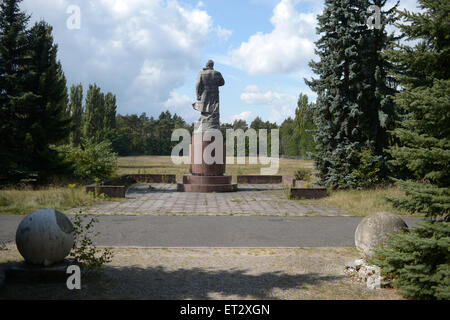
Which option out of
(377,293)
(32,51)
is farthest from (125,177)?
(377,293)

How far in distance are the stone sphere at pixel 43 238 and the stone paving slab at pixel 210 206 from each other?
5228mm

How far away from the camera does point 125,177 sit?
1900 cm

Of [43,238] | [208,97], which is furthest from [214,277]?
[208,97]

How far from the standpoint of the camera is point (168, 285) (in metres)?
4.82

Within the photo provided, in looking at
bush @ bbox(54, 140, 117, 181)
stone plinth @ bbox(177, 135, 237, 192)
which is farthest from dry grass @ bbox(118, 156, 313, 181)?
stone plinth @ bbox(177, 135, 237, 192)

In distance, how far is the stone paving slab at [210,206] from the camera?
1052 centimetres

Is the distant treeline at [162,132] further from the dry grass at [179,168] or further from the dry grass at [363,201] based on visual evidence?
the dry grass at [363,201]

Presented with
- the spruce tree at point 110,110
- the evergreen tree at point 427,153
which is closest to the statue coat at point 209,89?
the evergreen tree at point 427,153

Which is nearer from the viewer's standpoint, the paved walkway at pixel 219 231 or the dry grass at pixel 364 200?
the paved walkway at pixel 219 231

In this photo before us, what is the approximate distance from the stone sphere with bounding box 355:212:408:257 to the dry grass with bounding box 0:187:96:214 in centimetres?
836

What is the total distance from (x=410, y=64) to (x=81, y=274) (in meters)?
5.20

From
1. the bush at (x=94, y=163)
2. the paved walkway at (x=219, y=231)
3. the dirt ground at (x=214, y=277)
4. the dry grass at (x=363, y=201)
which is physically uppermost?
the bush at (x=94, y=163)
